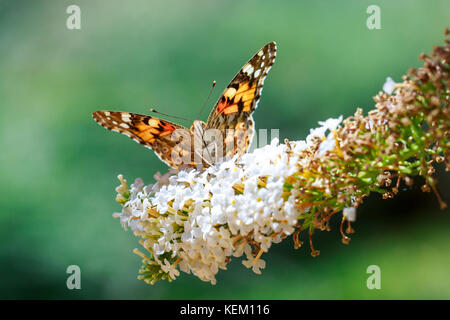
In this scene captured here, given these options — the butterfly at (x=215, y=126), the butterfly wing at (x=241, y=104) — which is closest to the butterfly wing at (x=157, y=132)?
the butterfly at (x=215, y=126)

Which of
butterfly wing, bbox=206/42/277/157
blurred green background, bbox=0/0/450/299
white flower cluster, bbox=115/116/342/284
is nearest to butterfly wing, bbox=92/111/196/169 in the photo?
butterfly wing, bbox=206/42/277/157

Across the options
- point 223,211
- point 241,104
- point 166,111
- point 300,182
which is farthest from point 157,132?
point 166,111

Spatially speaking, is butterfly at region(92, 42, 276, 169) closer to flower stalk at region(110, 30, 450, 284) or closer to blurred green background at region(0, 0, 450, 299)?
flower stalk at region(110, 30, 450, 284)

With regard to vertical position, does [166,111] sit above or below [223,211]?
above

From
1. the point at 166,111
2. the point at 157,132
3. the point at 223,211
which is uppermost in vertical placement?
the point at 166,111

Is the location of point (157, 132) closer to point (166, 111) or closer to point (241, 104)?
point (241, 104)

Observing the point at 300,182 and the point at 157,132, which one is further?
the point at 157,132

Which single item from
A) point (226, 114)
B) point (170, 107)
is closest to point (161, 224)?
point (226, 114)

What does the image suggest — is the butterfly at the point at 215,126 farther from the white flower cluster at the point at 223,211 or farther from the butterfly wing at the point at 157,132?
the white flower cluster at the point at 223,211
